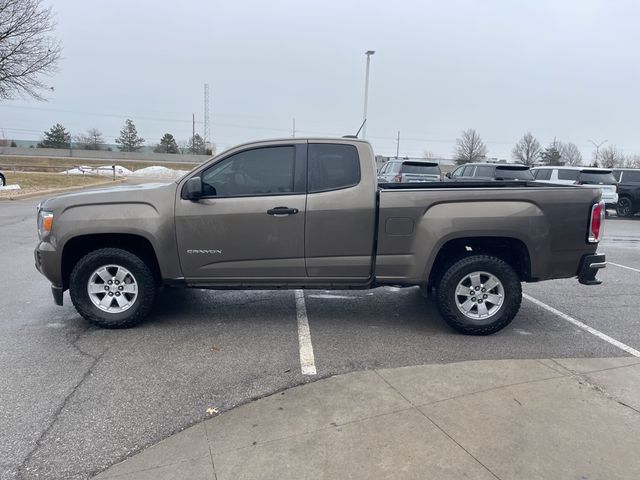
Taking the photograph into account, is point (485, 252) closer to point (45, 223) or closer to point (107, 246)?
point (107, 246)

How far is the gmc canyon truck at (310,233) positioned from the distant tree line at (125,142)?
69.3m

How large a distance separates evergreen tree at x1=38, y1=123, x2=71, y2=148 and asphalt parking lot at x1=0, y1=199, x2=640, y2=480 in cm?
7805

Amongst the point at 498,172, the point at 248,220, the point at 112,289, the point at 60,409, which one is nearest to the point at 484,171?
the point at 498,172

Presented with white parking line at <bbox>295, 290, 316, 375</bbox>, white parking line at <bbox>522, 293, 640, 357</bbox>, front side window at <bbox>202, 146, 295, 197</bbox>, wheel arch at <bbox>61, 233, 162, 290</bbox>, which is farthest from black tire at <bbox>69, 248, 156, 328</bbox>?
white parking line at <bbox>522, 293, 640, 357</bbox>

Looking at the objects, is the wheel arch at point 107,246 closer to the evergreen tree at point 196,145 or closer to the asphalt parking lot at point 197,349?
the asphalt parking lot at point 197,349

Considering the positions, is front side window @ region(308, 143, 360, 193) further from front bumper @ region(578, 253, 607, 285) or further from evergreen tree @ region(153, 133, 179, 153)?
evergreen tree @ region(153, 133, 179, 153)

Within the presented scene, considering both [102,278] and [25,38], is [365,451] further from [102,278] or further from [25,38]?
[25,38]

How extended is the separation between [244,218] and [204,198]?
0.45 metres

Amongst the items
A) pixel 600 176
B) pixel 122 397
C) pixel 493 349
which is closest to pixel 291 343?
pixel 122 397

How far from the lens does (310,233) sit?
16.0 ft

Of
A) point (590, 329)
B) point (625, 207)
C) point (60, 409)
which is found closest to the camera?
point (60, 409)

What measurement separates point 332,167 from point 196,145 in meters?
83.3

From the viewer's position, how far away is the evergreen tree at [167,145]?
79875 millimetres

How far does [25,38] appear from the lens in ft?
63.2
